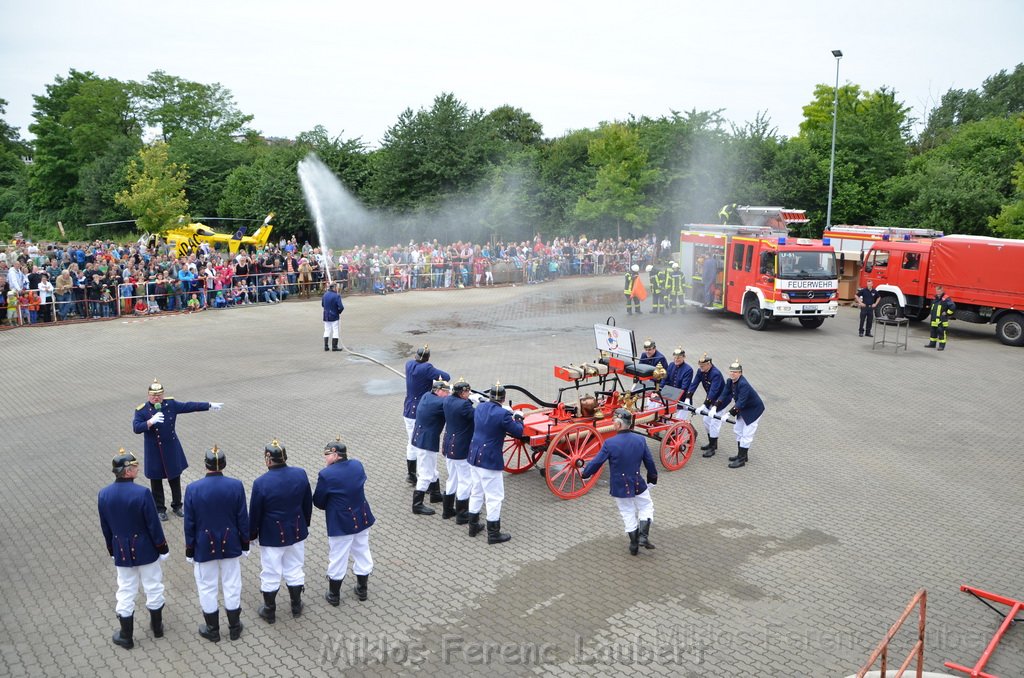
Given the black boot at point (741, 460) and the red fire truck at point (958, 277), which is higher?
the red fire truck at point (958, 277)

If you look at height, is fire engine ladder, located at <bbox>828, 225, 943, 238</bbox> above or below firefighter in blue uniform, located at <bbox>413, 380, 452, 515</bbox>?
above

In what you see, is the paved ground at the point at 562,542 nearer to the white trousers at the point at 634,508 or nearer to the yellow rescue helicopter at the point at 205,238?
the white trousers at the point at 634,508

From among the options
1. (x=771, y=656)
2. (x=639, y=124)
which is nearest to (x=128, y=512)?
(x=771, y=656)

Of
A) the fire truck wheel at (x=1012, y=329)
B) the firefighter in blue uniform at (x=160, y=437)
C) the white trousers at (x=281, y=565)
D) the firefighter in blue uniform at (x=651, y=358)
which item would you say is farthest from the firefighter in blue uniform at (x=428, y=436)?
the fire truck wheel at (x=1012, y=329)

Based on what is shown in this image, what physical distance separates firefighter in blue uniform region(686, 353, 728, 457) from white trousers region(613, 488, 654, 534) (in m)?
3.48

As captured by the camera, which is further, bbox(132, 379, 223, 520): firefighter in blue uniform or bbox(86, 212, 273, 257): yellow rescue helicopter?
bbox(86, 212, 273, 257): yellow rescue helicopter

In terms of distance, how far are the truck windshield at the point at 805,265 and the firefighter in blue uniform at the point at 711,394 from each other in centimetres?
1106

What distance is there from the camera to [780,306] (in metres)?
22.3

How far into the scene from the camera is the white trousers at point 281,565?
7316mm

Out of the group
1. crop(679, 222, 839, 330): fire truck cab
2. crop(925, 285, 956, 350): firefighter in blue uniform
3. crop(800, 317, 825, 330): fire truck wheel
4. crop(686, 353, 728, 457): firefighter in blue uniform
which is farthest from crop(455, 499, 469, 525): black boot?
crop(800, 317, 825, 330): fire truck wheel

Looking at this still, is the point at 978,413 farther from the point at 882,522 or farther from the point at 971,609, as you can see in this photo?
the point at 971,609

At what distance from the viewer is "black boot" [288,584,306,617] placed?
24.5ft

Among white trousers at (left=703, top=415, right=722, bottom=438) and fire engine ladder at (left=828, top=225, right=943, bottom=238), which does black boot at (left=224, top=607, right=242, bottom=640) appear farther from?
fire engine ladder at (left=828, top=225, right=943, bottom=238)

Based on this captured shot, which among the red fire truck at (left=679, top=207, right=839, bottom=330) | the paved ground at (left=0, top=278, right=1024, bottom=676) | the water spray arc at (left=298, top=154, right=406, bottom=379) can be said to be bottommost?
the paved ground at (left=0, top=278, right=1024, bottom=676)
